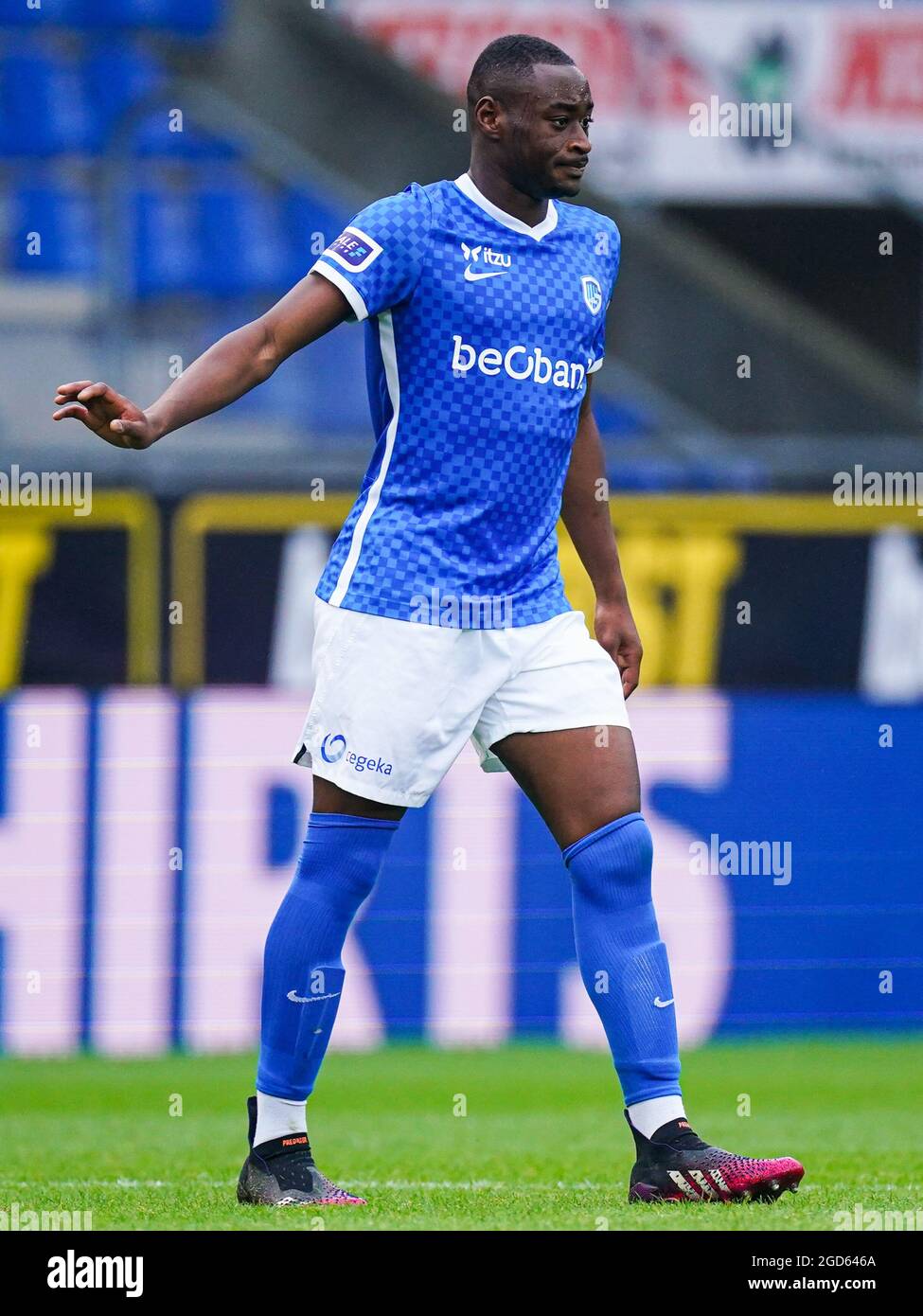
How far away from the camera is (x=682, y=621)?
763 cm

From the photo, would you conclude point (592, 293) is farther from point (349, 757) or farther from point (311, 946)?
point (311, 946)

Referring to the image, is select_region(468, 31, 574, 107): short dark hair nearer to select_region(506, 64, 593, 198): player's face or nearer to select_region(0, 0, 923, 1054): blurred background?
select_region(506, 64, 593, 198): player's face

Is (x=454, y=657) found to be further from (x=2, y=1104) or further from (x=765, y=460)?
(x=765, y=460)

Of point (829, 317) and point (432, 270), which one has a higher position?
point (829, 317)

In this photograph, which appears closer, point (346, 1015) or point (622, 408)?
point (346, 1015)

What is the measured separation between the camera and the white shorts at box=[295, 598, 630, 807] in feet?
11.8

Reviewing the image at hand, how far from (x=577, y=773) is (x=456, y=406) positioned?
2.10ft

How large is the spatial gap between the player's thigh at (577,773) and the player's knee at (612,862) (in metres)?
0.02

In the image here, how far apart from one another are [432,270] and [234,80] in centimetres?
738

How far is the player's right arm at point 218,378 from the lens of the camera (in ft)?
10.8

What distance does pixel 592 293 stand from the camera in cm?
375

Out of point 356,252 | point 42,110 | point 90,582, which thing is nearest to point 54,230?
point 42,110

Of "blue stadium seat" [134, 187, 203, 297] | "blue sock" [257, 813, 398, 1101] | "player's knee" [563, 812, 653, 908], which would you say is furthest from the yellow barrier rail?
"player's knee" [563, 812, 653, 908]

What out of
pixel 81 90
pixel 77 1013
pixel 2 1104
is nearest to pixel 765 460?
pixel 77 1013
